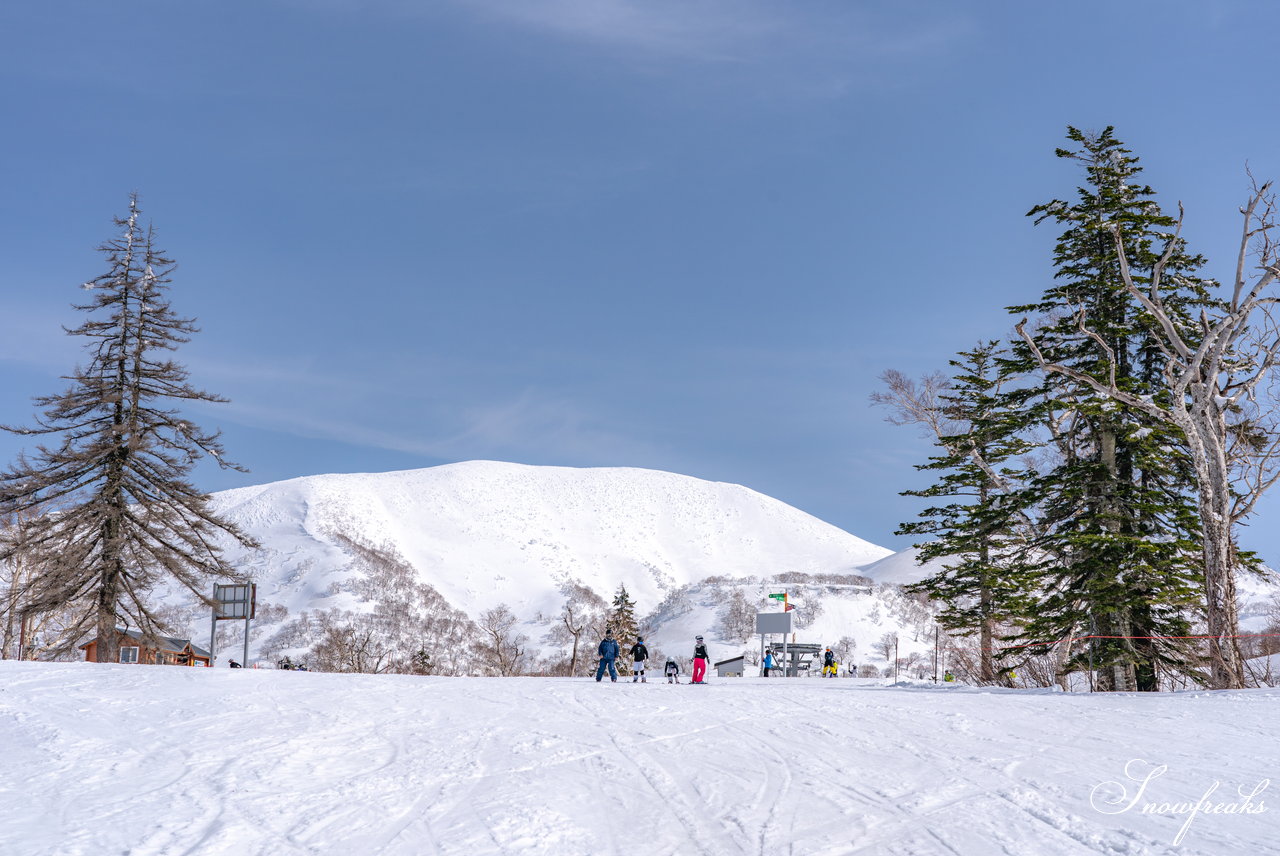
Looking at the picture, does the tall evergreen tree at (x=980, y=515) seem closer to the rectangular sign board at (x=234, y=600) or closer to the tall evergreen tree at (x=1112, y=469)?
the tall evergreen tree at (x=1112, y=469)

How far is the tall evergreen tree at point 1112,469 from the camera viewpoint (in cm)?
2364

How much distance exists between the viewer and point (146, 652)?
4209 centimetres

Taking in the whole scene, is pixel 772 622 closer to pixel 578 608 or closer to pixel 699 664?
pixel 699 664

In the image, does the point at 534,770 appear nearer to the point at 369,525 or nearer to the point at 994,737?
the point at 994,737

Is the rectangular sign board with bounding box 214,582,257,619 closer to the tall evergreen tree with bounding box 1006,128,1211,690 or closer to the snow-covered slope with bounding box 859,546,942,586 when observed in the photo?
the tall evergreen tree with bounding box 1006,128,1211,690

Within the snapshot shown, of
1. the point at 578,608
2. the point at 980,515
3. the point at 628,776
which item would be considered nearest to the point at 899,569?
the point at 578,608

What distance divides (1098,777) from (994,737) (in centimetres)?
289

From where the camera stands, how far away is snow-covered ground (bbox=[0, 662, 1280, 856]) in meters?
7.63

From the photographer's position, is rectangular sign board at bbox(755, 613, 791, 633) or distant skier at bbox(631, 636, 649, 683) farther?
rectangular sign board at bbox(755, 613, 791, 633)

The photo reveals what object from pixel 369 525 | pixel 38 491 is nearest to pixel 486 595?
pixel 369 525
